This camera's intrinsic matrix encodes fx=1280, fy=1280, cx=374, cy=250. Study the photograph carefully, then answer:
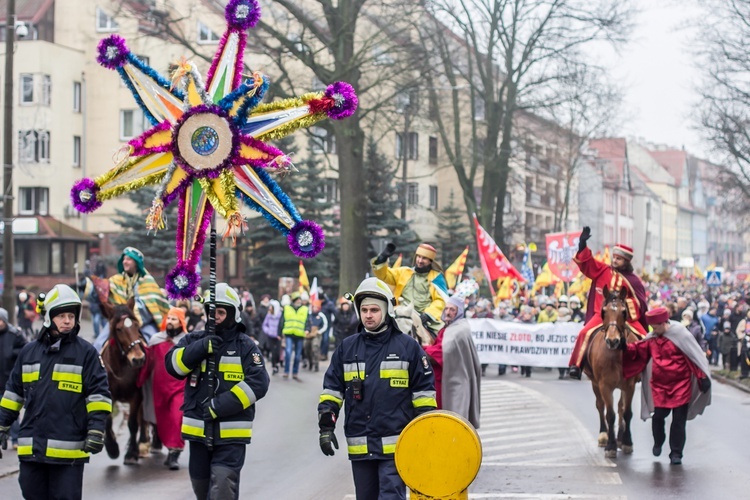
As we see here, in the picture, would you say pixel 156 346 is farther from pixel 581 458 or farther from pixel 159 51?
pixel 159 51

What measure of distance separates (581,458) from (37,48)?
157 ft

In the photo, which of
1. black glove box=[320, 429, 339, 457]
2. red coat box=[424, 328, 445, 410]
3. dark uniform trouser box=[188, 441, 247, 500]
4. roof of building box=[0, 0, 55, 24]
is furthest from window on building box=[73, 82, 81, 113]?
black glove box=[320, 429, 339, 457]

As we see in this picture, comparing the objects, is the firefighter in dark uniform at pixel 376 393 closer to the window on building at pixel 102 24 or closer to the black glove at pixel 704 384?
the black glove at pixel 704 384

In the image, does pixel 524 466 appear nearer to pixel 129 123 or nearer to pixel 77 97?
pixel 129 123

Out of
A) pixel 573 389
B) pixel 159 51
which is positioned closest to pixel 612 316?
pixel 573 389

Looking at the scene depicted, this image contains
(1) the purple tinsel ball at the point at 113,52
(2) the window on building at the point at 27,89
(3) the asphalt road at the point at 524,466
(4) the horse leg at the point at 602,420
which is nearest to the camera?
(1) the purple tinsel ball at the point at 113,52

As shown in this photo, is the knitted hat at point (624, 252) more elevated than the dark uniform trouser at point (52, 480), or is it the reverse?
the knitted hat at point (624, 252)

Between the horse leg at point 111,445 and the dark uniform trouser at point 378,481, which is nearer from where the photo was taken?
the dark uniform trouser at point 378,481

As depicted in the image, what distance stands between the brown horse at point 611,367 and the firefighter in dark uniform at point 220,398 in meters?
6.29

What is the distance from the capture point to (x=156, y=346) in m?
13.9

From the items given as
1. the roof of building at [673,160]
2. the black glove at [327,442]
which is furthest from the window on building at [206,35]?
the roof of building at [673,160]

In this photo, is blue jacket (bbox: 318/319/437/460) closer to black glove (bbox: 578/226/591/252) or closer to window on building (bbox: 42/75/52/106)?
black glove (bbox: 578/226/591/252)

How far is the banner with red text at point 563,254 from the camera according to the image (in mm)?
38469

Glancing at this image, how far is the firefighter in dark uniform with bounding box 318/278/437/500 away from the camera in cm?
806
